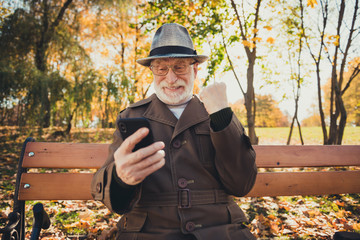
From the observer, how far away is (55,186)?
2.28m

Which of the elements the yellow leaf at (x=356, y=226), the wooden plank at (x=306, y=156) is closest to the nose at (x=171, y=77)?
the wooden plank at (x=306, y=156)

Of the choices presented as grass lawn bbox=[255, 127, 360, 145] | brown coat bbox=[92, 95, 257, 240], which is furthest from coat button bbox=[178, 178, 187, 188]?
grass lawn bbox=[255, 127, 360, 145]

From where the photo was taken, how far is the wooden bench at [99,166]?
2.22 m

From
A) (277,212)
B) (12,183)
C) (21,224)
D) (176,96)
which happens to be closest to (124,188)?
(176,96)

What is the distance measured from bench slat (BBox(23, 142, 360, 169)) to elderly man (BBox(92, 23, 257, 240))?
27.7 inches

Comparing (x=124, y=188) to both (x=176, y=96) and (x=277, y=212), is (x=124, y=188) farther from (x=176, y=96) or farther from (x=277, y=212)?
(x=277, y=212)

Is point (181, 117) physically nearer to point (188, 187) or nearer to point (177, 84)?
point (177, 84)

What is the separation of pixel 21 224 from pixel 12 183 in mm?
3650

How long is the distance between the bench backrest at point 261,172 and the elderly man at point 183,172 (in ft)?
2.42

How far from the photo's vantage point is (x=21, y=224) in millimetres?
1988

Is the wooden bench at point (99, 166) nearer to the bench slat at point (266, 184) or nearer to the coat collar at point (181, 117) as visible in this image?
the bench slat at point (266, 184)

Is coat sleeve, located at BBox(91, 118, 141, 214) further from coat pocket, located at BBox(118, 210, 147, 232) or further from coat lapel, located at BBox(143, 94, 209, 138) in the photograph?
coat lapel, located at BBox(143, 94, 209, 138)

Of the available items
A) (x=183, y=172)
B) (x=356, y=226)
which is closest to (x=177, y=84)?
(x=183, y=172)

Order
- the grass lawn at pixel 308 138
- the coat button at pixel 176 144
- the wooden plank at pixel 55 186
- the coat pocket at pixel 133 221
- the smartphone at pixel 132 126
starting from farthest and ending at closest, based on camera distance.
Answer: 1. the grass lawn at pixel 308 138
2. the wooden plank at pixel 55 186
3. the coat button at pixel 176 144
4. the coat pocket at pixel 133 221
5. the smartphone at pixel 132 126
